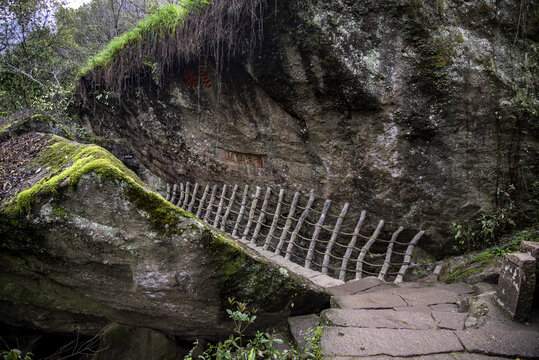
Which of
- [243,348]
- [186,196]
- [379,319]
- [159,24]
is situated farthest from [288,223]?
[159,24]

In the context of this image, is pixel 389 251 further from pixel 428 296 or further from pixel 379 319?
pixel 379 319

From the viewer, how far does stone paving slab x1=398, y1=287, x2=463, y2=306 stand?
8.54 ft

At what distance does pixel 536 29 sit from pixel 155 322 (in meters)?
4.71

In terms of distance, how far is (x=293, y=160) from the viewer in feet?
15.0

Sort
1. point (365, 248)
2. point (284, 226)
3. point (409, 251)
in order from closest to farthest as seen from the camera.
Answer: point (409, 251), point (365, 248), point (284, 226)

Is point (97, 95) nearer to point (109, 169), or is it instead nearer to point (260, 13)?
point (260, 13)

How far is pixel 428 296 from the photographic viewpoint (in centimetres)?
279

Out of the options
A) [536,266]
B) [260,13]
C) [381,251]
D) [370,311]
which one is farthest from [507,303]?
[260,13]

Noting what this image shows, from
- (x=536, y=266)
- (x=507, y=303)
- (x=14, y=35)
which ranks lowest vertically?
(x=507, y=303)

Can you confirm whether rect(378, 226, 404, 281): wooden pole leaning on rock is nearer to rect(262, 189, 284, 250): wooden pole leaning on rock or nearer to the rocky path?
the rocky path

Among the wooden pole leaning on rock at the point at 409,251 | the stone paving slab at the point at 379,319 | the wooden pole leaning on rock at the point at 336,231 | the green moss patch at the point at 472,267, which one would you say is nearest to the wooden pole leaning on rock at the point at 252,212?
the wooden pole leaning on rock at the point at 336,231

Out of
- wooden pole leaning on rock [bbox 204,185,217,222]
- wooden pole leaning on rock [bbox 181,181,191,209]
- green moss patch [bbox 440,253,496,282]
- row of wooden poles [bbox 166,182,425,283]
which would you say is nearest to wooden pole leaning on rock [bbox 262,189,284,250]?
row of wooden poles [bbox 166,182,425,283]

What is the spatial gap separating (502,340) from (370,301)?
3.43ft

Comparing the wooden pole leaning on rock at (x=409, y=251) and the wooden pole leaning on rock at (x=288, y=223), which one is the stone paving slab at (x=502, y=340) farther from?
the wooden pole leaning on rock at (x=288, y=223)
